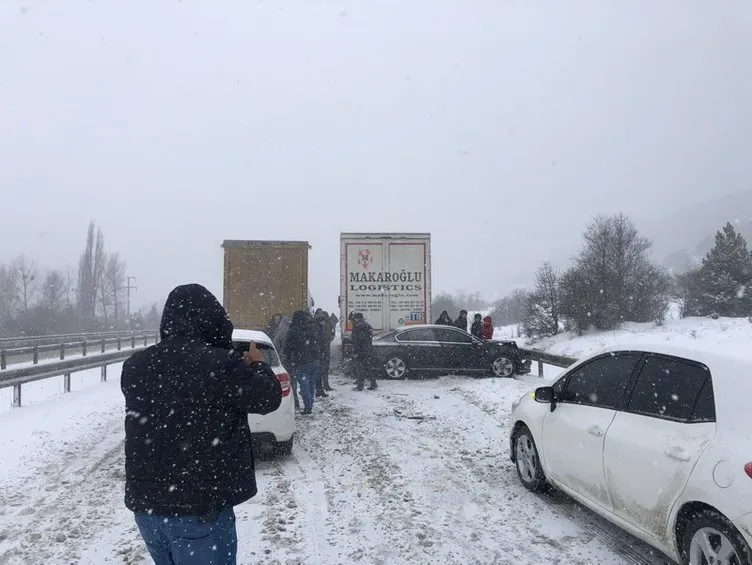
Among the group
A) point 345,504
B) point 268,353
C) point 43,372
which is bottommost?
point 345,504

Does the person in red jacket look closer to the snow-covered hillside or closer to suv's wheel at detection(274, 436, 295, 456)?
suv's wheel at detection(274, 436, 295, 456)

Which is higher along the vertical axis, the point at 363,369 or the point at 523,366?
the point at 363,369

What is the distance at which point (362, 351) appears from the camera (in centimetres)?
1300

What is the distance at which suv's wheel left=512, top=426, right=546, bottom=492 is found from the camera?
5492 millimetres

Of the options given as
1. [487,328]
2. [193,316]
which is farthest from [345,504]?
[487,328]

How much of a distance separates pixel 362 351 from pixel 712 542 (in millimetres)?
9999

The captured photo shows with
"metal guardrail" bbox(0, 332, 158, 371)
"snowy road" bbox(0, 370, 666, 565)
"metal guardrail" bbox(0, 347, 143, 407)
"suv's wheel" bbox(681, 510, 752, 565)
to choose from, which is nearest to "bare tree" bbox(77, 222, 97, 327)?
"metal guardrail" bbox(0, 332, 158, 371)

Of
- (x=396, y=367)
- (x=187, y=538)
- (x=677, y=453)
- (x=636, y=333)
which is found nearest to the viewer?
(x=187, y=538)

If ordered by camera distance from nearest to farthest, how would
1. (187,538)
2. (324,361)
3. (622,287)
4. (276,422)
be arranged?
(187,538) → (276,422) → (324,361) → (622,287)

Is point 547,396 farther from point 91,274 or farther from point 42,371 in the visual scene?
point 91,274

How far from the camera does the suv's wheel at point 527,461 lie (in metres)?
5.49

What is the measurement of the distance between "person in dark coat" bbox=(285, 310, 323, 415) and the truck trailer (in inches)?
220

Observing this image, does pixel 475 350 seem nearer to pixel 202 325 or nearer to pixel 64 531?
Result: pixel 64 531

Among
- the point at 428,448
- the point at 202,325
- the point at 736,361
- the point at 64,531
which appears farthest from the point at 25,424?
the point at 736,361
